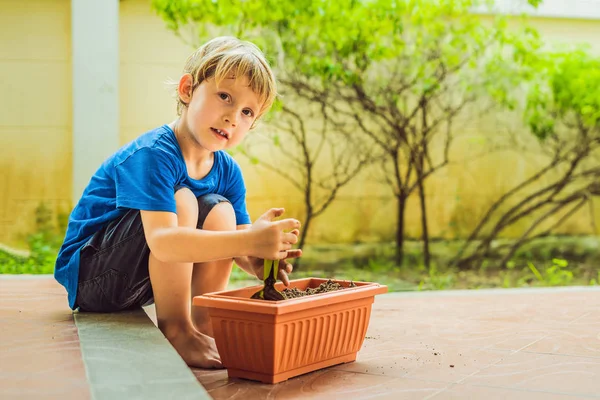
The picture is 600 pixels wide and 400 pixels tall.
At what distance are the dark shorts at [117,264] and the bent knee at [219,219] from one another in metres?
0.01

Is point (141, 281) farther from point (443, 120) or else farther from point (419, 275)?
point (443, 120)

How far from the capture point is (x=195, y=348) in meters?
2.01

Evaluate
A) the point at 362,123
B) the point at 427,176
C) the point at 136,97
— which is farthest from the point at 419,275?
the point at 136,97

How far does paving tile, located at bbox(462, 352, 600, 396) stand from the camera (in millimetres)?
1819

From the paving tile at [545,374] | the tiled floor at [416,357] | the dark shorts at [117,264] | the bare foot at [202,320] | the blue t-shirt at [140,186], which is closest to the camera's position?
the tiled floor at [416,357]

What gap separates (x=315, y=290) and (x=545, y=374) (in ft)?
2.27

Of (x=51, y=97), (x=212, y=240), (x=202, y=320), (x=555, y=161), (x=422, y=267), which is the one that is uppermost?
(x=51, y=97)

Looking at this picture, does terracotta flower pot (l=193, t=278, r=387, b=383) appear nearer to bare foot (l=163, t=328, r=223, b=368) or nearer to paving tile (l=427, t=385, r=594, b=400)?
bare foot (l=163, t=328, r=223, b=368)

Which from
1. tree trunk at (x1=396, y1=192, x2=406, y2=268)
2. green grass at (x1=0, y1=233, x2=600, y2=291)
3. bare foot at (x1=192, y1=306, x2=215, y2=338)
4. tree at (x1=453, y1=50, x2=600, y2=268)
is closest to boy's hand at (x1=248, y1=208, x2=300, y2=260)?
bare foot at (x1=192, y1=306, x2=215, y2=338)

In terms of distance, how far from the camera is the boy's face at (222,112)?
2.01 meters

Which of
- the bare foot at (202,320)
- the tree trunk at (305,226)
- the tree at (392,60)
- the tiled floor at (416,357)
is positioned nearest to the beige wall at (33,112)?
the tree at (392,60)

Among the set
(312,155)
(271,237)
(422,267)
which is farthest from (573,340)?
(312,155)

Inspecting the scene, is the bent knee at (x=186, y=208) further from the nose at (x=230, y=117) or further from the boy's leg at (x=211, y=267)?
the nose at (x=230, y=117)

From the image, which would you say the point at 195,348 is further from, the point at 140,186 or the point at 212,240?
the point at 140,186
